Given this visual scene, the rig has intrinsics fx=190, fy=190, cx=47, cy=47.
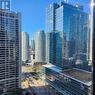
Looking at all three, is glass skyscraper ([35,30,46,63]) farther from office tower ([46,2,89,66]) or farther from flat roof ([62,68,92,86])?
flat roof ([62,68,92,86])

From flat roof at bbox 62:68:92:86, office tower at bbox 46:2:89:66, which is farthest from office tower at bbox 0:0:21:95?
office tower at bbox 46:2:89:66

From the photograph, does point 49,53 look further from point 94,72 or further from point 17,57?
point 94,72

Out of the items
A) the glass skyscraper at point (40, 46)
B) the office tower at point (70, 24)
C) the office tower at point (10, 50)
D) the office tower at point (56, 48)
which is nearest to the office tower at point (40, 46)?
the glass skyscraper at point (40, 46)

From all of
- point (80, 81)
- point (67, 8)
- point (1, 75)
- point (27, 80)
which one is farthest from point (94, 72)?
point (67, 8)

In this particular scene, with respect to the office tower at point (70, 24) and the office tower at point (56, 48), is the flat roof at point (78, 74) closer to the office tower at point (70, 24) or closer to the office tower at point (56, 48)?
the office tower at point (70, 24)

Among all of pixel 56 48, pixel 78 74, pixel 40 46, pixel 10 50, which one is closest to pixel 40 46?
pixel 40 46
